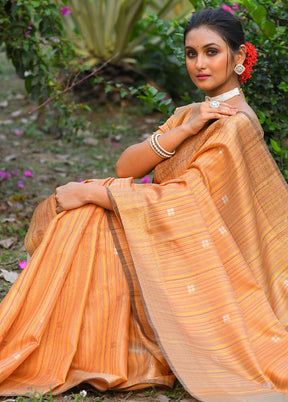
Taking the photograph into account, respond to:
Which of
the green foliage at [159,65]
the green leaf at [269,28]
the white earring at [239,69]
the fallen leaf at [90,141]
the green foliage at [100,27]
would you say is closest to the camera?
the white earring at [239,69]

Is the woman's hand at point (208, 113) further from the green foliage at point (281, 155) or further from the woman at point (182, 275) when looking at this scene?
the green foliage at point (281, 155)

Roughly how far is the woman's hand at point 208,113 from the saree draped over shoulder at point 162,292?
51 millimetres

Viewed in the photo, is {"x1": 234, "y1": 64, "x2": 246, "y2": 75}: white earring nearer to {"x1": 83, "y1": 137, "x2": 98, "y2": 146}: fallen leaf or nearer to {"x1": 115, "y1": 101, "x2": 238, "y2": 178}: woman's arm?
{"x1": 115, "y1": 101, "x2": 238, "y2": 178}: woman's arm

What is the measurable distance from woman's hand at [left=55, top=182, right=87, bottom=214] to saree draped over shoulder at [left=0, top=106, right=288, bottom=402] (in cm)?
4

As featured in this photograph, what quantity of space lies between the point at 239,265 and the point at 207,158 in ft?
1.65

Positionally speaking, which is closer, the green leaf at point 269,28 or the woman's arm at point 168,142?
the woman's arm at point 168,142

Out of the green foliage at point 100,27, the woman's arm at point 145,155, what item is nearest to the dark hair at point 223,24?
the woman's arm at point 145,155

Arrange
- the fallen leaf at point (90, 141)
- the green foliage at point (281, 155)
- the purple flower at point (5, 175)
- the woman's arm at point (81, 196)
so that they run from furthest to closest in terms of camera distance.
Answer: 1. the fallen leaf at point (90, 141)
2. the purple flower at point (5, 175)
3. the green foliage at point (281, 155)
4. the woman's arm at point (81, 196)

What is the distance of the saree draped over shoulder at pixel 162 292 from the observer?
2393 mm

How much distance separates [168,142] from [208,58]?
0.45 meters

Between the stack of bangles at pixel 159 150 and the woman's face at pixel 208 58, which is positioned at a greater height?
the woman's face at pixel 208 58

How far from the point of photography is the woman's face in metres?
2.70

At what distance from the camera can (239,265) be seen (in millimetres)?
2590

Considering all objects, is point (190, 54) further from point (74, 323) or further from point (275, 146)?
point (74, 323)
